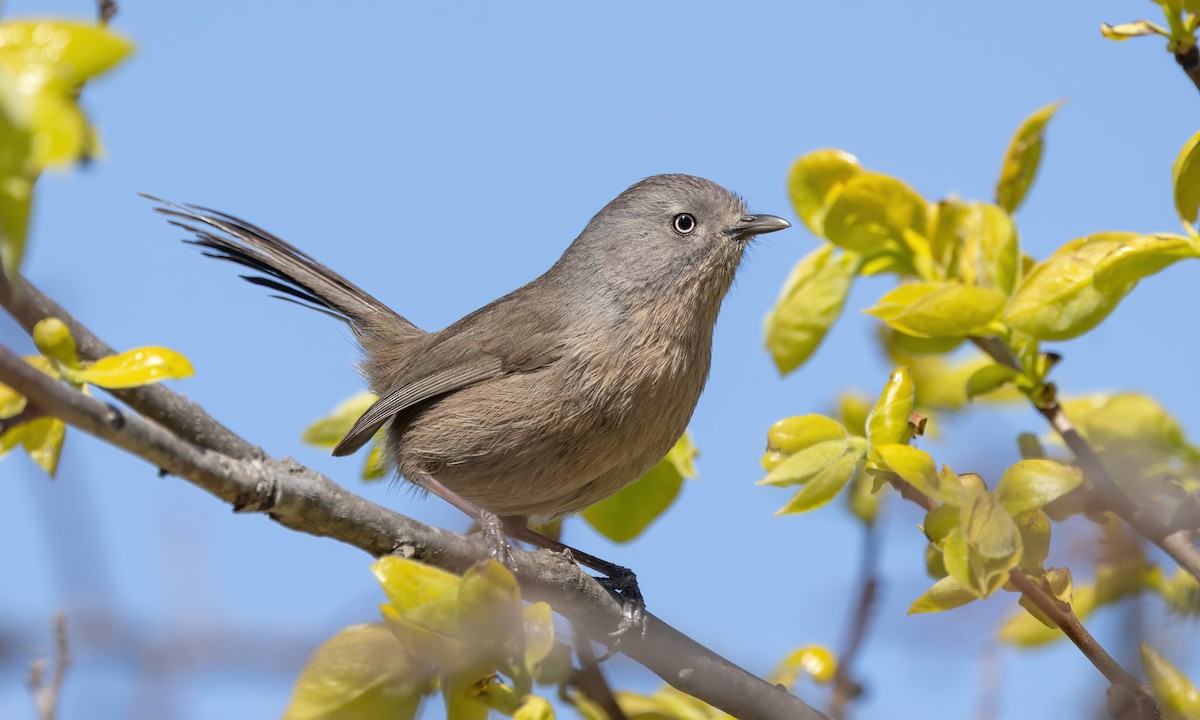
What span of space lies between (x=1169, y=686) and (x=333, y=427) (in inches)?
102

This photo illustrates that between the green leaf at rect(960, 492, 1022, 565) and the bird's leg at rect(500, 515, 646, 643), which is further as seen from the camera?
the bird's leg at rect(500, 515, 646, 643)

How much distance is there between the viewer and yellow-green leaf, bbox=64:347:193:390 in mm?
2064

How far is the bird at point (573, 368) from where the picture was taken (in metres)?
4.69

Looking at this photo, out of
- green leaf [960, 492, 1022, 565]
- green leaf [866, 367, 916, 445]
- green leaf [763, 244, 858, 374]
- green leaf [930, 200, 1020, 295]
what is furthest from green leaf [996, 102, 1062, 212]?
green leaf [960, 492, 1022, 565]

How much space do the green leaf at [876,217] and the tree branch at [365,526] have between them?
1.13m

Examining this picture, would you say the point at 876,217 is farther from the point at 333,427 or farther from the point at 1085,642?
the point at 333,427

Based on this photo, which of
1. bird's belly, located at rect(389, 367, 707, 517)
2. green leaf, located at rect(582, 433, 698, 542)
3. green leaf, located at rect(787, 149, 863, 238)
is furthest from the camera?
bird's belly, located at rect(389, 367, 707, 517)

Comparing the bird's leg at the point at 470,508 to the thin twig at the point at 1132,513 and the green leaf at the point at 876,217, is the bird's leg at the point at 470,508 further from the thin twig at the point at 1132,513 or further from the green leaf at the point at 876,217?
the thin twig at the point at 1132,513

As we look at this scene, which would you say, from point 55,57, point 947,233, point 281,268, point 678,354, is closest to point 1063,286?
point 947,233

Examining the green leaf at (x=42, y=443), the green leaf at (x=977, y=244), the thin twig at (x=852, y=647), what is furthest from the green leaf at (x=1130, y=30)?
the green leaf at (x=42, y=443)

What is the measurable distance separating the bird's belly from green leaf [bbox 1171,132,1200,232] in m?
2.32

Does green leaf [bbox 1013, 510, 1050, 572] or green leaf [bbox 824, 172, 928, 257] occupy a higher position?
green leaf [bbox 824, 172, 928, 257]

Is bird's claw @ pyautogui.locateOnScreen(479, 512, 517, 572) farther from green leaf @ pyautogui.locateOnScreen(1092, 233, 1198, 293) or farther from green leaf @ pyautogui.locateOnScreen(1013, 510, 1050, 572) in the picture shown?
green leaf @ pyautogui.locateOnScreen(1092, 233, 1198, 293)

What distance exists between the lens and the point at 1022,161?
300cm
